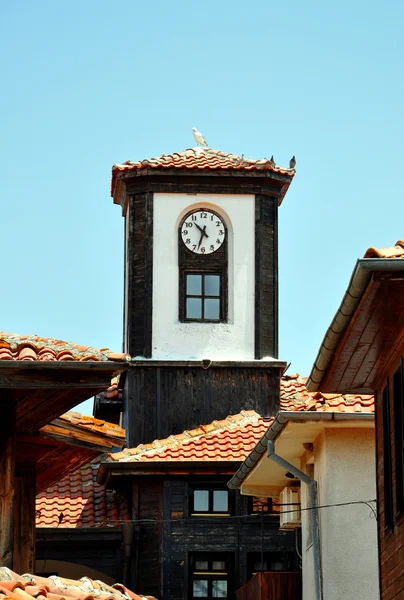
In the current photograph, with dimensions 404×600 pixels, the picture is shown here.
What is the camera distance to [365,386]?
14.0 m

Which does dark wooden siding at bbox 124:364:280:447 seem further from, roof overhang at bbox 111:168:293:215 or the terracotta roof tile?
the terracotta roof tile

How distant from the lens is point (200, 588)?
2900 centimetres

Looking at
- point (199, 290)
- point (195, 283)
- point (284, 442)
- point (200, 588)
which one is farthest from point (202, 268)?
point (284, 442)

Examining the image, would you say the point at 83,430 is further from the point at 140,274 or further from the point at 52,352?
the point at 140,274

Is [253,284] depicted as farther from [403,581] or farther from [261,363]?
[403,581]

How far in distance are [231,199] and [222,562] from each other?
28.0ft

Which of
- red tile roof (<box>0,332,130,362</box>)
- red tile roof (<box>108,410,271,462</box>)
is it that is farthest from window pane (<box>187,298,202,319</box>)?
red tile roof (<box>0,332,130,362</box>)

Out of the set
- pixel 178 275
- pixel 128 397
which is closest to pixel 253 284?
pixel 178 275

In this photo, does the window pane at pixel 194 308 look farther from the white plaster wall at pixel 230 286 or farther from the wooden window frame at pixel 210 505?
the wooden window frame at pixel 210 505

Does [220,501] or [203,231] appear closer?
[220,501]

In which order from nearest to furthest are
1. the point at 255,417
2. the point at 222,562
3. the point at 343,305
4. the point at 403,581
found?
the point at 343,305, the point at 403,581, the point at 222,562, the point at 255,417

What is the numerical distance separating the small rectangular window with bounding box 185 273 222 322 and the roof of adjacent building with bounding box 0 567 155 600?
70.3ft

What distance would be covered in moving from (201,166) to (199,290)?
109 inches

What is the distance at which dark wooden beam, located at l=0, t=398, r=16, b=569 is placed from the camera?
13.1 metres
